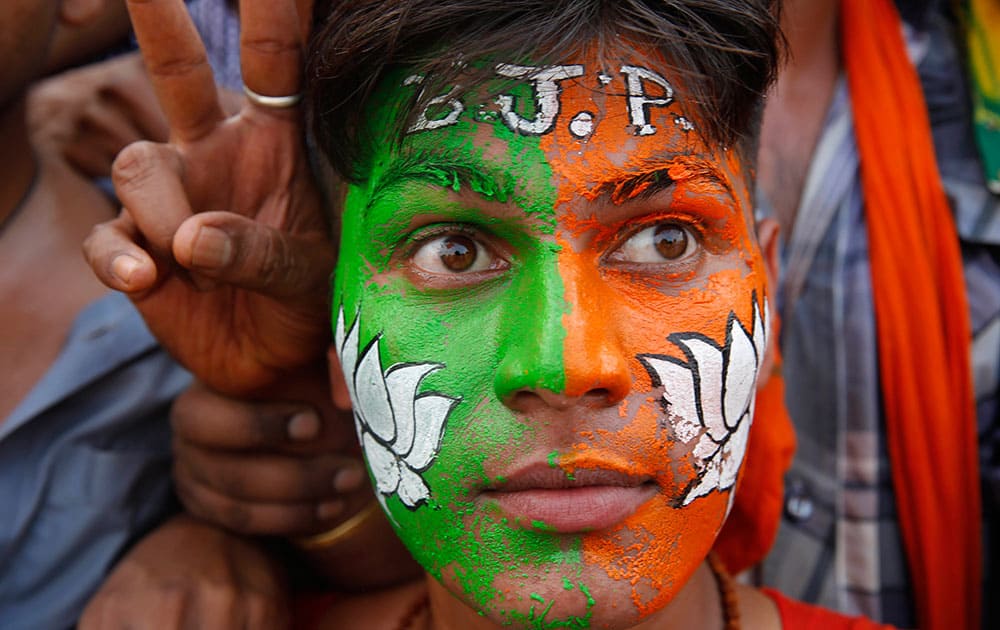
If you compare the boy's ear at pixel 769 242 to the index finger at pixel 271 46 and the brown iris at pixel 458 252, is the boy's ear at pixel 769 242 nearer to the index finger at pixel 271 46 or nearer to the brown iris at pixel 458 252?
the brown iris at pixel 458 252

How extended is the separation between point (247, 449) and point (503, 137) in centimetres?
95

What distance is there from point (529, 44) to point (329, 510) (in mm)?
1091

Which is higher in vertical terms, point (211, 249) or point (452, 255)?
point (452, 255)

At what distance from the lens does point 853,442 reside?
230 centimetres

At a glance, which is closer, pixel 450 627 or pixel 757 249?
pixel 757 249

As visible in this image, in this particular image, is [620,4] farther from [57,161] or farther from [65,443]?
[57,161]

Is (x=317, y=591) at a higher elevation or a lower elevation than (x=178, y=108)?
lower

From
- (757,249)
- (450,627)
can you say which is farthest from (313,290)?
(757,249)

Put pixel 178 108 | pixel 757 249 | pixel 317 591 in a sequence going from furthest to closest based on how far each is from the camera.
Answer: pixel 317 591 → pixel 178 108 → pixel 757 249

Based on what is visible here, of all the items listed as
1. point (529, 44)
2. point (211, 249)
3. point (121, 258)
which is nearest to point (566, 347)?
point (529, 44)

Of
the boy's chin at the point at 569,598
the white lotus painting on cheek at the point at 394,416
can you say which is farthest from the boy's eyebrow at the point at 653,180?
the boy's chin at the point at 569,598

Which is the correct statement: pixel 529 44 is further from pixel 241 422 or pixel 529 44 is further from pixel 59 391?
pixel 59 391

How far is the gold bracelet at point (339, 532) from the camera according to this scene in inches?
80.0

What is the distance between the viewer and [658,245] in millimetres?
1442
